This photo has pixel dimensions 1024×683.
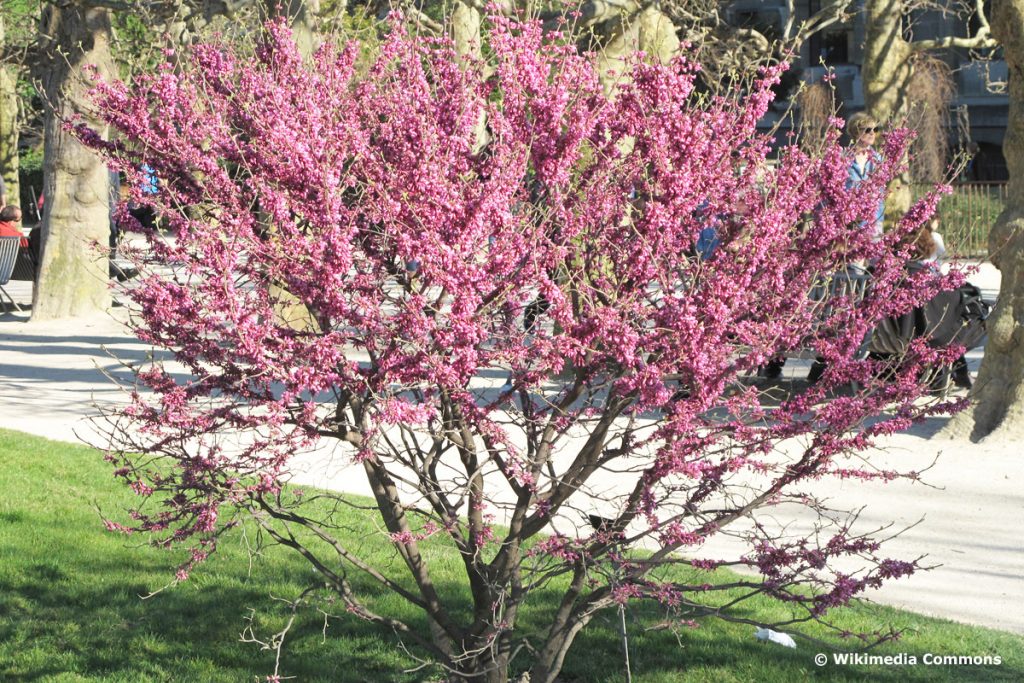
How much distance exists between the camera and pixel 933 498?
9.19 m

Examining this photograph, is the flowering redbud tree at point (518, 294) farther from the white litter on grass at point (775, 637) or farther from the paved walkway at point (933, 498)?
the white litter on grass at point (775, 637)

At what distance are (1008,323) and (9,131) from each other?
31.8 m

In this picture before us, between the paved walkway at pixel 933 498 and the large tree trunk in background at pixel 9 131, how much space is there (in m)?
22.5

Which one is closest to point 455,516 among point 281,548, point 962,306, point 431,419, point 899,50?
point 431,419

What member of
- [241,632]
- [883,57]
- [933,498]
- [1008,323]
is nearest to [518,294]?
[241,632]

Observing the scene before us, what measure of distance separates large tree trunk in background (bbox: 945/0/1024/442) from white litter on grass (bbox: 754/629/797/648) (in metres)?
4.84

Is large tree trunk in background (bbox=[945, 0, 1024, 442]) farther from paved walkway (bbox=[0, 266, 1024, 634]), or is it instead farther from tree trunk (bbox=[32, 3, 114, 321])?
tree trunk (bbox=[32, 3, 114, 321])

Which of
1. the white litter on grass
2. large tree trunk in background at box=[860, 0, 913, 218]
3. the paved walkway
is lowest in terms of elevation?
the paved walkway

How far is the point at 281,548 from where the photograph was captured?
7.93 m

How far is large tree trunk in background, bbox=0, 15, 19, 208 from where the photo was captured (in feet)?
118

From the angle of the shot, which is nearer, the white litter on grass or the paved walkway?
the white litter on grass

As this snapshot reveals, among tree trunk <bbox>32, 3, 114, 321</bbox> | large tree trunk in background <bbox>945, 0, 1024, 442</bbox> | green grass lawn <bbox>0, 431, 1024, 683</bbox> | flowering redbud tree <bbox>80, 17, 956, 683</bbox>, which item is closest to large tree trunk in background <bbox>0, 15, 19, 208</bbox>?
tree trunk <bbox>32, 3, 114, 321</bbox>

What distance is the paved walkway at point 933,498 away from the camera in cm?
711

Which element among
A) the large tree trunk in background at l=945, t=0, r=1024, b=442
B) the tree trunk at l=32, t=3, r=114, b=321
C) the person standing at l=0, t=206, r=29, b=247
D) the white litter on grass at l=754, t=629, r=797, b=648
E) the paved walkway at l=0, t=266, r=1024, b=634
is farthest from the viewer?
the person standing at l=0, t=206, r=29, b=247
